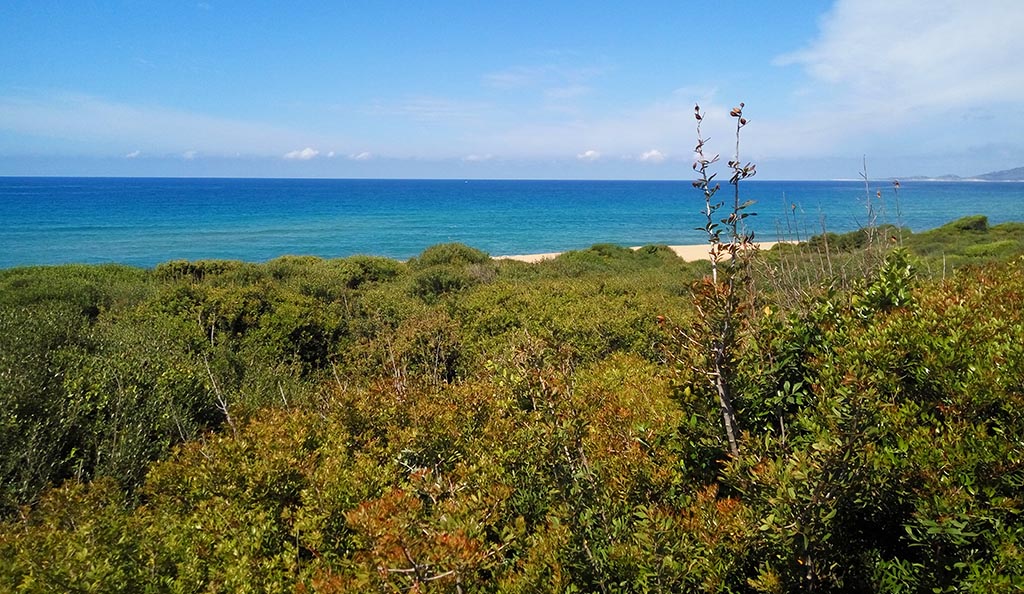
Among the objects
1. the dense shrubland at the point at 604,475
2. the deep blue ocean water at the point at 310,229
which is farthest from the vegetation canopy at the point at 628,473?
the deep blue ocean water at the point at 310,229

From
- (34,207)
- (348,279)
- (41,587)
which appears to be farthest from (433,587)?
(34,207)

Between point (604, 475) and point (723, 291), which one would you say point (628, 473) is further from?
point (723, 291)

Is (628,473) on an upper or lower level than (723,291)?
lower

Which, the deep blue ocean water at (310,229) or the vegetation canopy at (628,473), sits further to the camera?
the deep blue ocean water at (310,229)

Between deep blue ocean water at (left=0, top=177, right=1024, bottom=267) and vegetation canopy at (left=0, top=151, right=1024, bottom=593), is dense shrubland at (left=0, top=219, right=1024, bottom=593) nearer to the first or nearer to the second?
vegetation canopy at (left=0, top=151, right=1024, bottom=593)

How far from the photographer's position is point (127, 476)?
6.08 meters

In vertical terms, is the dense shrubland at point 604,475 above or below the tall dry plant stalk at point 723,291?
below

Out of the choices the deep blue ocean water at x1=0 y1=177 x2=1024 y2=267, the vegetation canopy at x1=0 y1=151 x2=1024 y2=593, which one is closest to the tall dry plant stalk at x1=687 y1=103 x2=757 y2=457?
the vegetation canopy at x1=0 y1=151 x2=1024 y2=593

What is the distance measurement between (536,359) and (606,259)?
2539 centimetres

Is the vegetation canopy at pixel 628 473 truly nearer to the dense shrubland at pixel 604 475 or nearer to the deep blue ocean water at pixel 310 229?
the dense shrubland at pixel 604 475

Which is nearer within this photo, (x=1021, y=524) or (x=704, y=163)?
(x=1021, y=524)

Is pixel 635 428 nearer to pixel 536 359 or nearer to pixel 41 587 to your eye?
pixel 536 359

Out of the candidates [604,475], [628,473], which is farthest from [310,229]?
[628,473]

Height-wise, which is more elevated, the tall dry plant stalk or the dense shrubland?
the tall dry plant stalk
